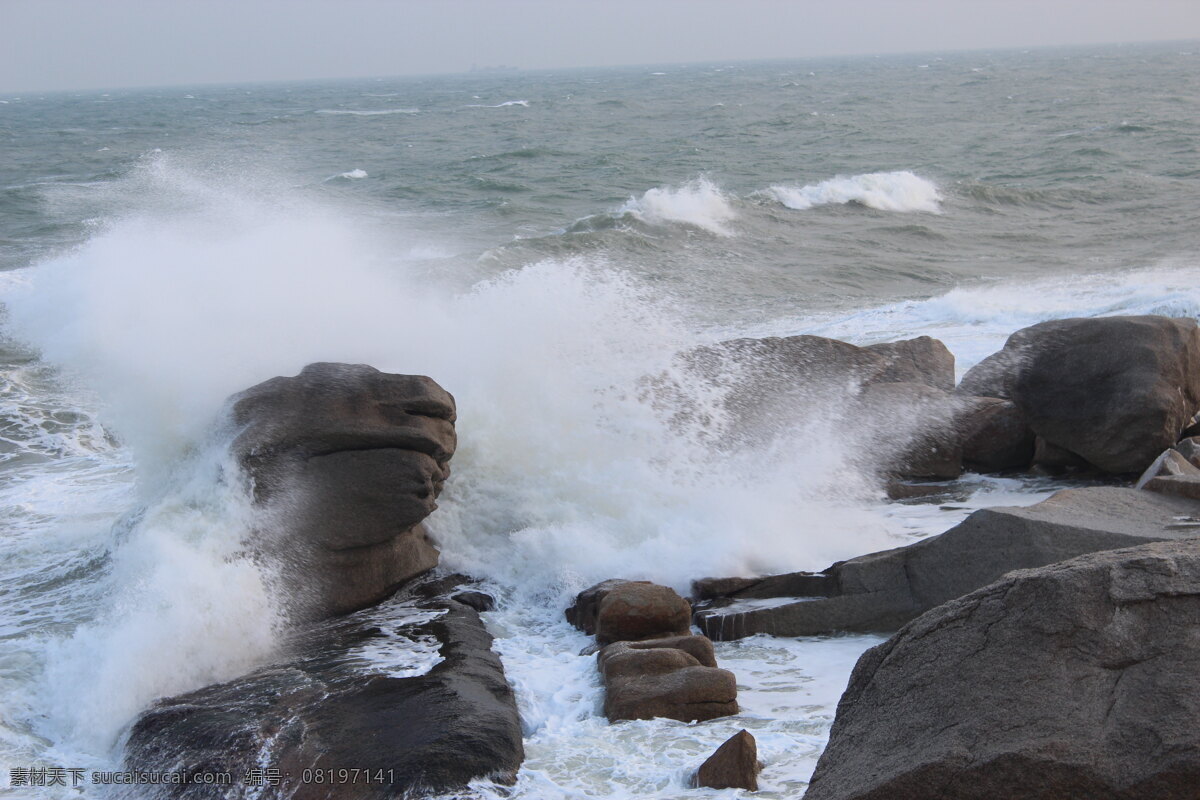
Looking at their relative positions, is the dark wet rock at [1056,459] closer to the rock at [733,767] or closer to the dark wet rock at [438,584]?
the dark wet rock at [438,584]

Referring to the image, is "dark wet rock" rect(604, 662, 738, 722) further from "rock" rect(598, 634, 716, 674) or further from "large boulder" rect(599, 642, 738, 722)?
"rock" rect(598, 634, 716, 674)

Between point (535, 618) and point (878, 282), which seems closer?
point (535, 618)

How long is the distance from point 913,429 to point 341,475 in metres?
4.35

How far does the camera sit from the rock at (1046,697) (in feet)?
9.09

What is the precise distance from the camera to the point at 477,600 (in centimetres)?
666

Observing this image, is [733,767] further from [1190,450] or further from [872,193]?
[872,193]

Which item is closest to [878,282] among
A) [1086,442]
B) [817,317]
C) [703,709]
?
[817,317]

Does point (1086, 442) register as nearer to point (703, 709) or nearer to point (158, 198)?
point (703, 709)

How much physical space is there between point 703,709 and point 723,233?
15661mm

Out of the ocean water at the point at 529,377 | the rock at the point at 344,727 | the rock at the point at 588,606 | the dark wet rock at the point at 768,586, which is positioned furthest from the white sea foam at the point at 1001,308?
the rock at the point at 344,727

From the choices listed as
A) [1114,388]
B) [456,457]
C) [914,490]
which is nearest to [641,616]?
[456,457]

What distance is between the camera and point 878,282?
16109mm

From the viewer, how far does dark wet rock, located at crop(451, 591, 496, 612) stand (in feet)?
21.7

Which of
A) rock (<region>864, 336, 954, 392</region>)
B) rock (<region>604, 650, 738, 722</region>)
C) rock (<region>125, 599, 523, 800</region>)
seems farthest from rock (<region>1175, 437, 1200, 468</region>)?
rock (<region>125, 599, 523, 800</region>)
